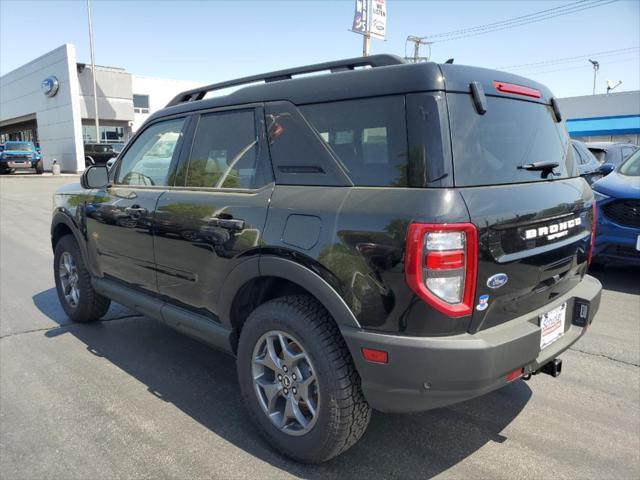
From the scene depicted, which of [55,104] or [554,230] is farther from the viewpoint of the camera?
[55,104]

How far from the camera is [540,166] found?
2582mm

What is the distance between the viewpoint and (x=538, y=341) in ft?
7.77

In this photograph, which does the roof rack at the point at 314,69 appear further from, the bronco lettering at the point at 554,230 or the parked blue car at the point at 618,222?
the parked blue car at the point at 618,222

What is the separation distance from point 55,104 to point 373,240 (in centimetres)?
3777

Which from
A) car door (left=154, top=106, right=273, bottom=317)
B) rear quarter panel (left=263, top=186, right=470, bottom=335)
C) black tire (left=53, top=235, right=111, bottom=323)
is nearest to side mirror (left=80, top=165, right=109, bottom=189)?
black tire (left=53, top=235, right=111, bottom=323)

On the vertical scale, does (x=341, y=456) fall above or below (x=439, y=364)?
below

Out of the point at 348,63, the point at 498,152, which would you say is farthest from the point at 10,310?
the point at 498,152

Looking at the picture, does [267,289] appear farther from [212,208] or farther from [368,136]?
[368,136]

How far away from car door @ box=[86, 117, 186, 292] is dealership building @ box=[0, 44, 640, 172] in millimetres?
31830

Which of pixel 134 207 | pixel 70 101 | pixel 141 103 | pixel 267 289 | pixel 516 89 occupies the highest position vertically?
pixel 141 103

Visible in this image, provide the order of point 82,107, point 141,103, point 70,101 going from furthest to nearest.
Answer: point 141,103 < point 82,107 < point 70,101

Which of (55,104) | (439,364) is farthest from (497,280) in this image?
(55,104)

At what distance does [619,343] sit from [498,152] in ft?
9.04

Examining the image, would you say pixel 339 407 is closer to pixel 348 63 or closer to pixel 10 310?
pixel 348 63
